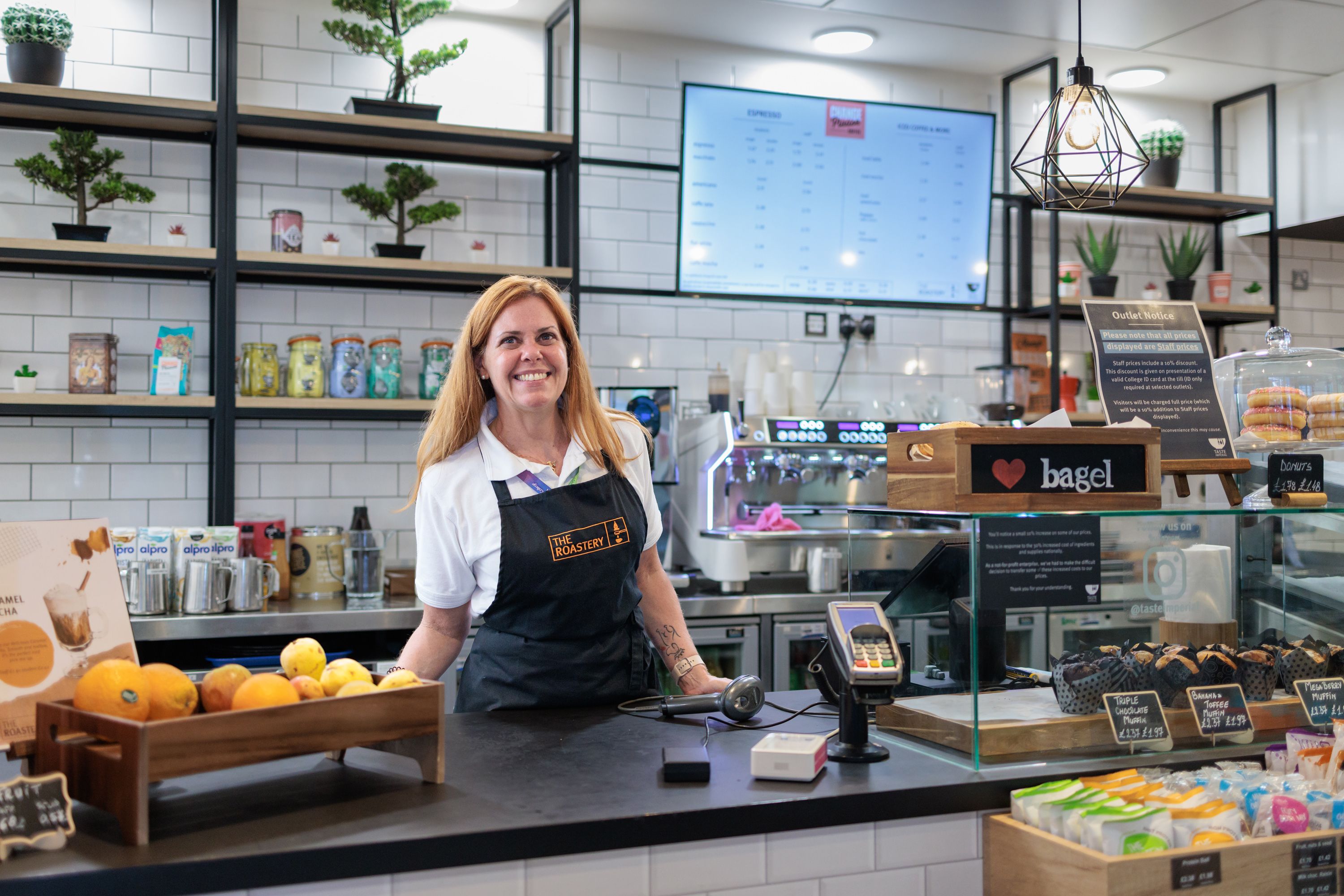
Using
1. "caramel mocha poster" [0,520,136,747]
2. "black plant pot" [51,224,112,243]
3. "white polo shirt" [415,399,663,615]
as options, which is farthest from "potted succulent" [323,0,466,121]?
"caramel mocha poster" [0,520,136,747]

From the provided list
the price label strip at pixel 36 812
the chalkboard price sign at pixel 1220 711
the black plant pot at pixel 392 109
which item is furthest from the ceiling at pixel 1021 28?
the price label strip at pixel 36 812

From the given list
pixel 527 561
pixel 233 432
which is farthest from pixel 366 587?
pixel 527 561

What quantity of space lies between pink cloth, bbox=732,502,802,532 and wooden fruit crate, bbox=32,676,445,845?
7.93ft

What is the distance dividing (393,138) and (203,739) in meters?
2.91

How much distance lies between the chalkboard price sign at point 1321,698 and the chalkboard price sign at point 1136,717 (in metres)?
0.30

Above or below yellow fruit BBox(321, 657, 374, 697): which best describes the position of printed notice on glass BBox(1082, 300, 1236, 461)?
above

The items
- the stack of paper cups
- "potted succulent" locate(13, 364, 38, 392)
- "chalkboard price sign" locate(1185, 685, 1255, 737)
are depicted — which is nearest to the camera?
A: "chalkboard price sign" locate(1185, 685, 1255, 737)

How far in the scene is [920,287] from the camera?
15.5 feet

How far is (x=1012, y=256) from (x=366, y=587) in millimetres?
3122

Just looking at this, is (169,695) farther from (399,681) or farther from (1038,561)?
(1038,561)

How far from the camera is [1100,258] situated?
16.2 ft

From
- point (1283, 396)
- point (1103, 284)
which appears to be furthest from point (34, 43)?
point (1103, 284)

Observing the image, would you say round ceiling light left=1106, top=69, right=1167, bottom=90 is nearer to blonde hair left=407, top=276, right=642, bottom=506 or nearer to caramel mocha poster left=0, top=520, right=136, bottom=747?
blonde hair left=407, top=276, right=642, bottom=506

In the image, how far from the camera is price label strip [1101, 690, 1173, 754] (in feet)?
5.37
